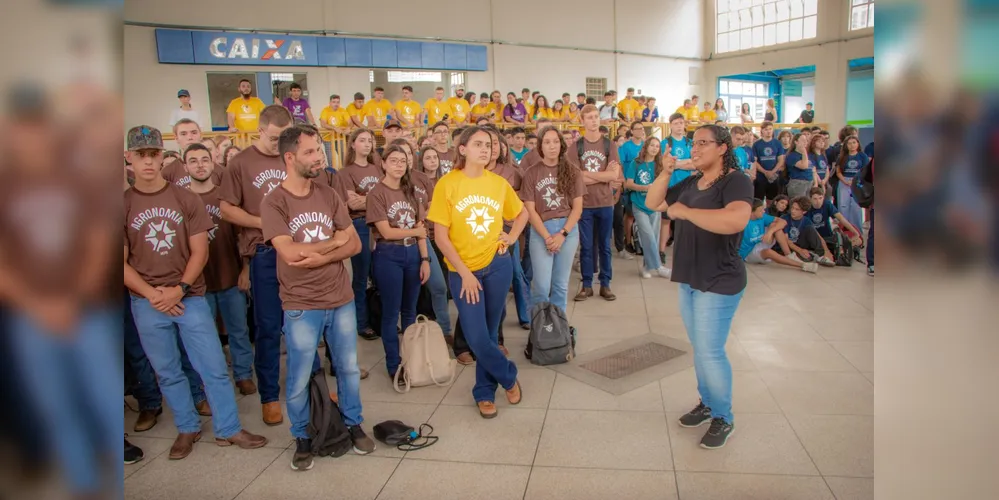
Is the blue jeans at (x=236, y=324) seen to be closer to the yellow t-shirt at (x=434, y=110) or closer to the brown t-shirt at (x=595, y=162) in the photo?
the brown t-shirt at (x=595, y=162)

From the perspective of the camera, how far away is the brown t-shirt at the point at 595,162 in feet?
20.7

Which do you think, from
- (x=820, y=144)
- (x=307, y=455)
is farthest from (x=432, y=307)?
(x=820, y=144)

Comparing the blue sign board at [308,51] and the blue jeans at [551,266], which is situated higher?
the blue sign board at [308,51]

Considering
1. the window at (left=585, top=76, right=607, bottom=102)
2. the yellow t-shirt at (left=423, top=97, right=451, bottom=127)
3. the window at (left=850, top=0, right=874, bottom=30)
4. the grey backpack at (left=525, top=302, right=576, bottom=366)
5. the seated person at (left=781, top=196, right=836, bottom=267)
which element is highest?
the window at (left=850, top=0, right=874, bottom=30)

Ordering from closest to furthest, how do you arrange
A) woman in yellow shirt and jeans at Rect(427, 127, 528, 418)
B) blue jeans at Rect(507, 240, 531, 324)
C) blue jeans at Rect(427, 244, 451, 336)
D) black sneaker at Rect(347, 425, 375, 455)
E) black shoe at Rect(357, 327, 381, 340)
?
black sneaker at Rect(347, 425, 375, 455) → woman in yellow shirt and jeans at Rect(427, 127, 528, 418) → blue jeans at Rect(427, 244, 451, 336) → black shoe at Rect(357, 327, 381, 340) → blue jeans at Rect(507, 240, 531, 324)

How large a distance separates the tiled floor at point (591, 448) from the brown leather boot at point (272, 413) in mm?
61

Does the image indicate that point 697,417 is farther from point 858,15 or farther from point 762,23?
point 762,23

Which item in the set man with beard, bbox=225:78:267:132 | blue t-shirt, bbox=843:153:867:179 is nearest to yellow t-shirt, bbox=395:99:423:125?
man with beard, bbox=225:78:267:132

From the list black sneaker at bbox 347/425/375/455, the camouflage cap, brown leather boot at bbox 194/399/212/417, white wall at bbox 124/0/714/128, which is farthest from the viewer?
white wall at bbox 124/0/714/128

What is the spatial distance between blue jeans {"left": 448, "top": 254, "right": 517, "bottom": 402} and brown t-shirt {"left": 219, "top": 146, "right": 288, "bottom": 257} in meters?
1.33

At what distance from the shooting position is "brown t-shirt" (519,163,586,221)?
5.36 meters

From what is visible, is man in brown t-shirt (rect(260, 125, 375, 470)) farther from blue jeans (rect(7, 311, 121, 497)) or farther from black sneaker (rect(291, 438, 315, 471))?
blue jeans (rect(7, 311, 121, 497))

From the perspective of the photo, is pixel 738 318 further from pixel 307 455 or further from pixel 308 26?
pixel 308 26

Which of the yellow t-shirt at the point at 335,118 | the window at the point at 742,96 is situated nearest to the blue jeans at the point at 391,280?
Answer: the yellow t-shirt at the point at 335,118
